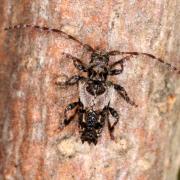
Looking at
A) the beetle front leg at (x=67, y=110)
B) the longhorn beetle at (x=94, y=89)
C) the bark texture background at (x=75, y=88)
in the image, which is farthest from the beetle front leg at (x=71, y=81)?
the beetle front leg at (x=67, y=110)

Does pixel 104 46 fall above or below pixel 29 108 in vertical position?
above

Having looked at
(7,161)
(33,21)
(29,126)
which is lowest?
(7,161)

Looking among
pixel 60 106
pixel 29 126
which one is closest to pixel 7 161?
pixel 29 126

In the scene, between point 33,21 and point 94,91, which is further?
point 94,91

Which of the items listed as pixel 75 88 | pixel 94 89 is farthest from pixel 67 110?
pixel 94 89

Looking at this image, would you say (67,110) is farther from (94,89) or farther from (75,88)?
(94,89)

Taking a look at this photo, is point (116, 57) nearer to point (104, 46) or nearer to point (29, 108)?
Answer: point (104, 46)

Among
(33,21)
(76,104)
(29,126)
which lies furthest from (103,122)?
(33,21)
